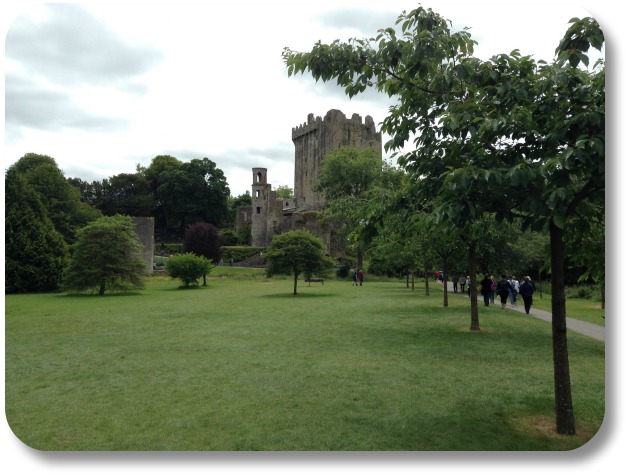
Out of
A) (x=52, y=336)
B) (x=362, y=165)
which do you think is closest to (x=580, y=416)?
(x=52, y=336)

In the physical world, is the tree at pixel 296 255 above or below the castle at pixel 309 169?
below

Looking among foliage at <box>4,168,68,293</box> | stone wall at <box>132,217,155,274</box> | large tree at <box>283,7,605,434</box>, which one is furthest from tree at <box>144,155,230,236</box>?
large tree at <box>283,7,605,434</box>

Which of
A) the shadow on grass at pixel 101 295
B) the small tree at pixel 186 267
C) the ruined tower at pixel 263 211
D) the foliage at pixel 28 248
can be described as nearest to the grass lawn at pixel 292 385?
the shadow on grass at pixel 101 295

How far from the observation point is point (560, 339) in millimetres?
6023

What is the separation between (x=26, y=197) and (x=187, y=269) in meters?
10.0

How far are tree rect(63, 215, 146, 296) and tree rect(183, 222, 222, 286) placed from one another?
87.6 ft

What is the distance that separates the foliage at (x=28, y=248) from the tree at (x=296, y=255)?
11756 mm

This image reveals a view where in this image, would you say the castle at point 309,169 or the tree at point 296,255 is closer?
the tree at point 296,255

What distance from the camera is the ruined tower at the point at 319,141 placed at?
75.1 metres

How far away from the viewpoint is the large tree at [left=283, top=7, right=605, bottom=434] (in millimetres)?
5023

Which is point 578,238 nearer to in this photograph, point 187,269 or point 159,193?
point 187,269

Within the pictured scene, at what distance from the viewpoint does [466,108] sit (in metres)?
5.82

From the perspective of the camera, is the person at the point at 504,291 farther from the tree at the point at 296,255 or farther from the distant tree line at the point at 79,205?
the distant tree line at the point at 79,205

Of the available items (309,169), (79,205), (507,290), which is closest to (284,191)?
(309,169)
